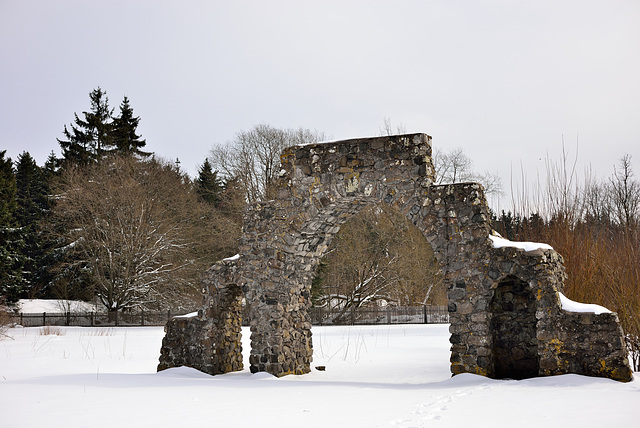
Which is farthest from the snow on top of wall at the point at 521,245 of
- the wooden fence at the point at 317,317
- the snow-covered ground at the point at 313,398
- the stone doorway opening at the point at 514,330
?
the wooden fence at the point at 317,317

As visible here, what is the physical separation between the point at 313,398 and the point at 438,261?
3447 millimetres

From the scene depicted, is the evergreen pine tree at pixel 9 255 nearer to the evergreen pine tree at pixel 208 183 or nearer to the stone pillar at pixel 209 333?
the evergreen pine tree at pixel 208 183

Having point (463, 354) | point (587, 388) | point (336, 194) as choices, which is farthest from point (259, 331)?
point (587, 388)

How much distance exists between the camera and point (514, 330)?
1056cm

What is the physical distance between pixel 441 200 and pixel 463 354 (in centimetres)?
267

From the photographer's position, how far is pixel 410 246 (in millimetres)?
28594

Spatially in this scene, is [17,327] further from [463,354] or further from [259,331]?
[463,354]

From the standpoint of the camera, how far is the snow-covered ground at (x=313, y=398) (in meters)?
6.50

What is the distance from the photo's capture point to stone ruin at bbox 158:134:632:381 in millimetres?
9305

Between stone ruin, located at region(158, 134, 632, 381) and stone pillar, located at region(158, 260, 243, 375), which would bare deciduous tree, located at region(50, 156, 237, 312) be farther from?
stone ruin, located at region(158, 134, 632, 381)

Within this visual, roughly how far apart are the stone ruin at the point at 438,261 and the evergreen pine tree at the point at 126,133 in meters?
26.9

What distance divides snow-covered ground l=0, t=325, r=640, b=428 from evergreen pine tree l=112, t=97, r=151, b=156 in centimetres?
2500

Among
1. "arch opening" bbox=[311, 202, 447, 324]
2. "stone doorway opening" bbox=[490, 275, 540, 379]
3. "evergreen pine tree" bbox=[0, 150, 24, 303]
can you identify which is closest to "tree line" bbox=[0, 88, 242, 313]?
"evergreen pine tree" bbox=[0, 150, 24, 303]

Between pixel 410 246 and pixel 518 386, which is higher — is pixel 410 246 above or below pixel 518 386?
above
